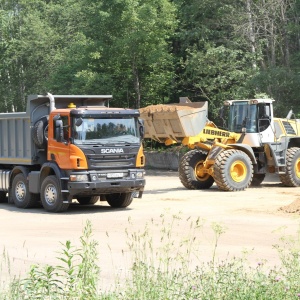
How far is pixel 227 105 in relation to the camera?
26.9 m

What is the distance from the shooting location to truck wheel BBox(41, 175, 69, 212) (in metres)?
19.6

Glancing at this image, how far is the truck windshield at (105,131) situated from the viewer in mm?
19422

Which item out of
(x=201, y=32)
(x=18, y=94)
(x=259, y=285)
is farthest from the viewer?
(x=18, y=94)

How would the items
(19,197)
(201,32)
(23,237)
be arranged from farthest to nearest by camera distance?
(201,32), (19,197), (23,237)

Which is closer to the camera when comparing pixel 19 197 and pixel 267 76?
pixel 19 197

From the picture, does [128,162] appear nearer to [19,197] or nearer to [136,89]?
[19,197]

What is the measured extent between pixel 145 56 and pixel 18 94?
930 inches

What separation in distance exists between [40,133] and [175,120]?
4.67m

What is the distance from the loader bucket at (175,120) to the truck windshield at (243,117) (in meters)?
2.33

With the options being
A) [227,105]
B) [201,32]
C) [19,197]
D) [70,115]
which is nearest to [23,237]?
[70,115]

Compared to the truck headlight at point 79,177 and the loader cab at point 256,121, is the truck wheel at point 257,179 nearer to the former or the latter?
the loader cab at point 256,121

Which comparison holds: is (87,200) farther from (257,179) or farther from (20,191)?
(257,179)

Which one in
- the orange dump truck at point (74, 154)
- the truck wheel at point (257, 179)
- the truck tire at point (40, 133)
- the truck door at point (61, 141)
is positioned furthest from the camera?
the truck wheel at point (257, 179)

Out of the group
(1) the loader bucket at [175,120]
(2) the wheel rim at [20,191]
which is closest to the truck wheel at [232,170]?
(1) the loader bucket at [175,120]
